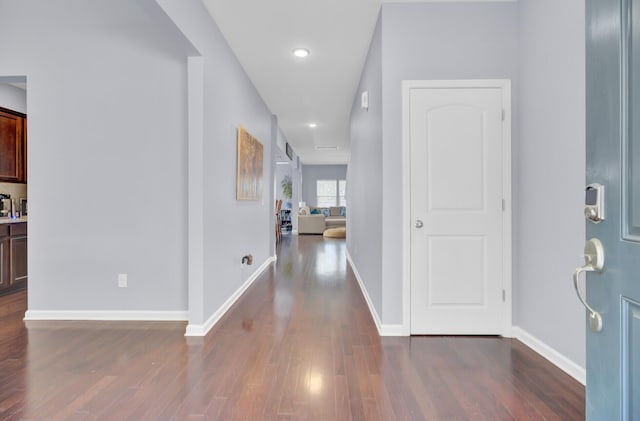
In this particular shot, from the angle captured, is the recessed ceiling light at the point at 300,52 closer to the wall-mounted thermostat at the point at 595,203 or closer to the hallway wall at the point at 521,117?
the hallway wall at the point at 521,117

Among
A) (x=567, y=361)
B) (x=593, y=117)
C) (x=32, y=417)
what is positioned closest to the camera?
(x=593, y=117)

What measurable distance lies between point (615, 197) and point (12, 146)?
5.54 metres

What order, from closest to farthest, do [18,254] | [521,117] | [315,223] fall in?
1. [521,117]
2. [18,254]
3. [315,223]

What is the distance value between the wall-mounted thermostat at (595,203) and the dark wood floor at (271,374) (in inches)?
51.3

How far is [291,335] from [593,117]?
7.86ft

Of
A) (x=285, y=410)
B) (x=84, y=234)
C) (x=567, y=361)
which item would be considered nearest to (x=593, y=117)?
(x=285, y=410)

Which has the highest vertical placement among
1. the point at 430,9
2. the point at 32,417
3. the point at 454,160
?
the point at 430,9

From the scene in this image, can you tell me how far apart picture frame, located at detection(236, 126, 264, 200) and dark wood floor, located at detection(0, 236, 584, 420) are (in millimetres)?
1475

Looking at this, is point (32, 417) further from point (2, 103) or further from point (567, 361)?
point (2, 103)

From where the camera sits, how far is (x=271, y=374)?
2094 millimetres

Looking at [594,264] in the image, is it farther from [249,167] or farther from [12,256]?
[12,256]

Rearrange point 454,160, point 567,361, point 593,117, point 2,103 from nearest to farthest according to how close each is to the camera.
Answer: point 593,117 → point 567,361 → point 454,160 → point 2,103

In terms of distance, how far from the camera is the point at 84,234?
310 centimetres

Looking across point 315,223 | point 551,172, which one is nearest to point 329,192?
point 315,223
